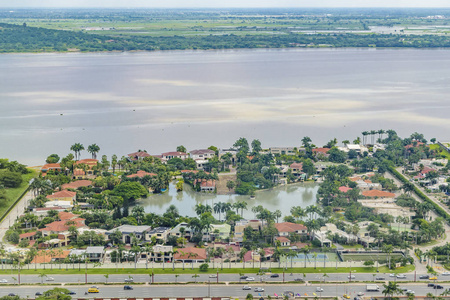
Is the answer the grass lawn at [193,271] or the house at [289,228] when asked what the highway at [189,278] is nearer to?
the grass lawn at [193,271]

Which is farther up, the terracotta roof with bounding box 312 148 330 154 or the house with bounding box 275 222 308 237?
the terracotta roof with bounding box 312 148 330 154

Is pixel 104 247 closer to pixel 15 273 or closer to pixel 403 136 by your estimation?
pixel 15 273

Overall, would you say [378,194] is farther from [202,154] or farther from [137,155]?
[137,155]

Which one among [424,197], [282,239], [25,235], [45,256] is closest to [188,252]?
[282,239]

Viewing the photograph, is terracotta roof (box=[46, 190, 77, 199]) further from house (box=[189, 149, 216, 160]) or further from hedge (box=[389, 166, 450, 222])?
hedge (box=[389, 166, 450, 222])

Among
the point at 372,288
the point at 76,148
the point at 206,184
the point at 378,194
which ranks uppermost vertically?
the point at 76,148

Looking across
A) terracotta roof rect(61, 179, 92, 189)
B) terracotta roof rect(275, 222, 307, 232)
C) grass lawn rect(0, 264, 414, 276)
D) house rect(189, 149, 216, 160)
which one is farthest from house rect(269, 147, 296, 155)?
grass lawn rect(0, 264, 414, 276)

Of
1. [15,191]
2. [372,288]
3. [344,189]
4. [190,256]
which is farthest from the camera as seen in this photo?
[15,191]
